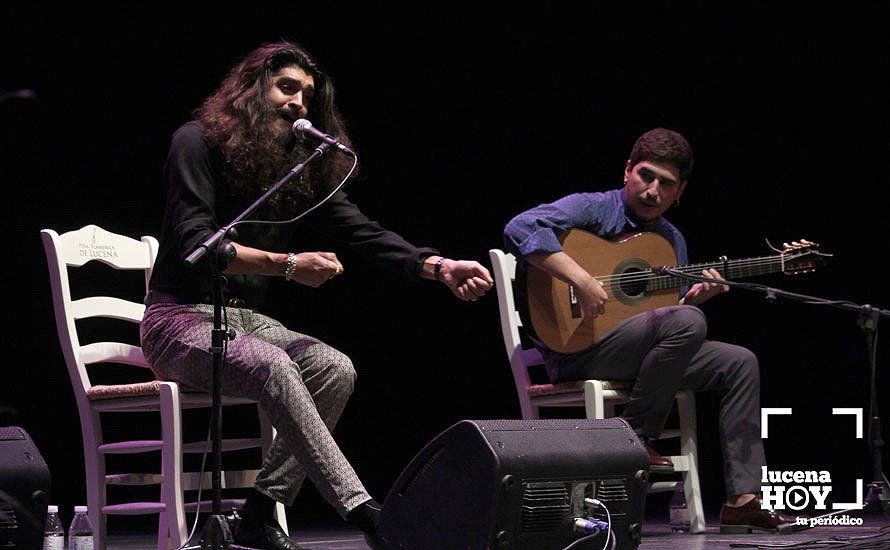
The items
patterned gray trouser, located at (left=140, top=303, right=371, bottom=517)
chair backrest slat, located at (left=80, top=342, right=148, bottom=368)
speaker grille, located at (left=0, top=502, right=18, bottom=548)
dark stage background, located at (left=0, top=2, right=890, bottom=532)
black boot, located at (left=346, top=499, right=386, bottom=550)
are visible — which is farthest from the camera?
dark stage background, located at (left=0, top=2, right=890, bottom=532)

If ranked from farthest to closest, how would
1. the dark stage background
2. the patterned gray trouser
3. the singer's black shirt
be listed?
the dark stage background < the singer's black shirt < the patterned gray trouser

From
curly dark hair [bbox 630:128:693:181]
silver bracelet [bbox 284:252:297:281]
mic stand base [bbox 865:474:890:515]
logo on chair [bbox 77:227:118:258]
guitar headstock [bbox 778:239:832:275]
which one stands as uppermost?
curly dark hair [bbox 630:128:693:181]

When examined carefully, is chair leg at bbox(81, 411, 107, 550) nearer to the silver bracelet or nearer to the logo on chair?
the logo on chair

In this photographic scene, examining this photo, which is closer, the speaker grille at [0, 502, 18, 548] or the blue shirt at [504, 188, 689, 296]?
the speaker grille at [0, 502, 18, 548]

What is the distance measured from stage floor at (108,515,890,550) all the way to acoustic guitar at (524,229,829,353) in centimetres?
68

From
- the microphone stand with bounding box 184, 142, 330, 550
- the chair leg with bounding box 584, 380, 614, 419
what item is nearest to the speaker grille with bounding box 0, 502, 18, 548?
the microphone stand with bounding box 184, 142, 330, 550

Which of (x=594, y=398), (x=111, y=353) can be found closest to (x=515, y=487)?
(x=594, y=398)

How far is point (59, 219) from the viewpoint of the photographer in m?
4.46

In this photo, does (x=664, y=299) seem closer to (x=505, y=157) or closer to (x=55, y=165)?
(x=505, y=157)

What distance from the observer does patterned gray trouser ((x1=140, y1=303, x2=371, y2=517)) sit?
260 centimetres

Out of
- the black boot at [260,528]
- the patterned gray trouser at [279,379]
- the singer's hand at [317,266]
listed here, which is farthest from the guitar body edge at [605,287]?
the black boot at [260,528]

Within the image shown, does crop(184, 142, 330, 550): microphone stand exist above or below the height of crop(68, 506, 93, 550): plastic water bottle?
above

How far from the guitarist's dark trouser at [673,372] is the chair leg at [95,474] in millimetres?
1422

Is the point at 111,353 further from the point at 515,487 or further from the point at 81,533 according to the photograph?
the point at 515,487
